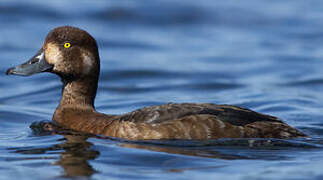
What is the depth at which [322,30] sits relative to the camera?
18266mm

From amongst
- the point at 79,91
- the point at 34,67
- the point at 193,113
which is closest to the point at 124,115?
the point at 193,113

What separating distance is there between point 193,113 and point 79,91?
5.56 ft

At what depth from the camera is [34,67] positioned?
814 centimetres

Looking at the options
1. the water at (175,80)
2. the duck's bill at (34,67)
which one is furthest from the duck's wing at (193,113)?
the duck's bill at (34,67)

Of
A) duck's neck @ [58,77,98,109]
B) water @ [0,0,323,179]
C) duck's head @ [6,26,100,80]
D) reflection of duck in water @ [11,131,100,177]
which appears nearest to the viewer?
reflection of duck in water @ [11,131,100,177]

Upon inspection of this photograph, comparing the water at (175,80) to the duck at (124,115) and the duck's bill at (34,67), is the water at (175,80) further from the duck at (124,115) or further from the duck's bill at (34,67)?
the duck's bill at (34,67)

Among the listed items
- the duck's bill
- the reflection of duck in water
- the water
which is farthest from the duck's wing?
the duck's bill

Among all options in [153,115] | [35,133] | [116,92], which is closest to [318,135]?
[153,115]

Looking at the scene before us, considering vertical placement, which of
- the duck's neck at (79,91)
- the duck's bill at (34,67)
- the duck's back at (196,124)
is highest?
the duck's bill at (34,67)

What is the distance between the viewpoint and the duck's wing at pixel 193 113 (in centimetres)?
725

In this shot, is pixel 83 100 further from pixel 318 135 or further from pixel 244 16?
pixel 244 16

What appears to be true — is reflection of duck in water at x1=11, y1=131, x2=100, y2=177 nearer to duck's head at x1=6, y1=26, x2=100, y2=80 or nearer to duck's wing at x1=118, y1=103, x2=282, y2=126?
duck's wing at x1=118, y1=103, x2=282, y2=126

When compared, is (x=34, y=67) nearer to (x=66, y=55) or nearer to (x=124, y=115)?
(x=66, y=55)

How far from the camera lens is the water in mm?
6577
